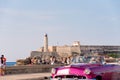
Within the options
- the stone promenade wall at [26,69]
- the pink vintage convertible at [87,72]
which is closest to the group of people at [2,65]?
the stone promenade wall at [26,69]

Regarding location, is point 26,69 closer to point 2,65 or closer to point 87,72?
point 2,65

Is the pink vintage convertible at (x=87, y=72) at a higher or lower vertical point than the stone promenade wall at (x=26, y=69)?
lower

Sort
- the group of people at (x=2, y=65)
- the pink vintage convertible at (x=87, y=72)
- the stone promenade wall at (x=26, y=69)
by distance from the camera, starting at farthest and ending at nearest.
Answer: the stone promenade wall at (x=26, y=69) < the group of people at (x=2, y=65) < the pink vintage convertible at (x=87, y=72)

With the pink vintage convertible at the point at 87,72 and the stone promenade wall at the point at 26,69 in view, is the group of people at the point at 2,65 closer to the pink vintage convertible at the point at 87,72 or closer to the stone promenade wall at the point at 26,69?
the stone promenade wall at the point at 26,69

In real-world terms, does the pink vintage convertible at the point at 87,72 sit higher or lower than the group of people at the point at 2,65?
lower

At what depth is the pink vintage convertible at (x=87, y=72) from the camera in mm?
15703

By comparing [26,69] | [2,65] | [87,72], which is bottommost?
[87,72]

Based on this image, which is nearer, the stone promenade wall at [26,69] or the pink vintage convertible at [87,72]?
the pink vintage convertible at [87,72]

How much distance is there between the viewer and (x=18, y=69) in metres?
31.4

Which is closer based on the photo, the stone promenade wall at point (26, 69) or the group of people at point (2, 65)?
the group of people at point (2, 65)

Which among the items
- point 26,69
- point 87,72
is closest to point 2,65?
point 26,69

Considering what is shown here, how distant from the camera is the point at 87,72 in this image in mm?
15625

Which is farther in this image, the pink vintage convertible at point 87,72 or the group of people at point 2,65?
the group of people at point 2,65

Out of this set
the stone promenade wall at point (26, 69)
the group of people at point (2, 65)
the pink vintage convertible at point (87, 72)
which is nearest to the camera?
the pink vintage convertible at point (87, 72)
